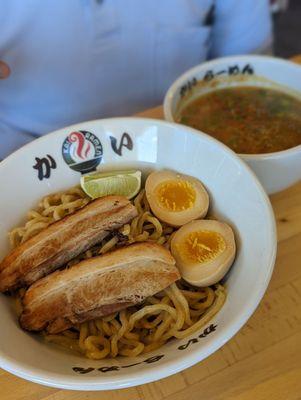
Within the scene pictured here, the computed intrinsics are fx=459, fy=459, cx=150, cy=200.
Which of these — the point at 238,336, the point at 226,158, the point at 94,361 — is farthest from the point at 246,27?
the point at 94,361

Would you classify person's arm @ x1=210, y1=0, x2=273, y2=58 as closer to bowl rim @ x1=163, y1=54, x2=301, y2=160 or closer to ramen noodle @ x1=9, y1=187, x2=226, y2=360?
bowl rim @ x1=163, y1=54, x2=301, y2=160

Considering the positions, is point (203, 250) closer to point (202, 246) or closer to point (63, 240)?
point (202, 246)

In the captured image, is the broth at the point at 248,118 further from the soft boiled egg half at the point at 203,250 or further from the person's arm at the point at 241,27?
the person's arm at the point at 241,27

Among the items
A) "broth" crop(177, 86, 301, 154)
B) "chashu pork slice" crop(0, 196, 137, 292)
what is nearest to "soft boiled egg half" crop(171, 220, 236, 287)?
"chashu pork slice" crop(0, 196, 137, 292)

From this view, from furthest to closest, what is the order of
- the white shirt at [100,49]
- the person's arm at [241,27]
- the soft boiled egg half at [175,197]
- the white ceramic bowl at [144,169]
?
the person's arm at [241,27]
the white shirt at [100,49]
the soft boiled egg half at [175,197]
the white ceramic bowl at [144,169]

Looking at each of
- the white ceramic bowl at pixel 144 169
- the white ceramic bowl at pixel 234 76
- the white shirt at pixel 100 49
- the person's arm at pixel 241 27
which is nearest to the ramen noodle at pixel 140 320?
the white ceramic bowl at pixel 144 169

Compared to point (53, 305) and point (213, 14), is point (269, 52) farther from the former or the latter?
point (53, 305)
